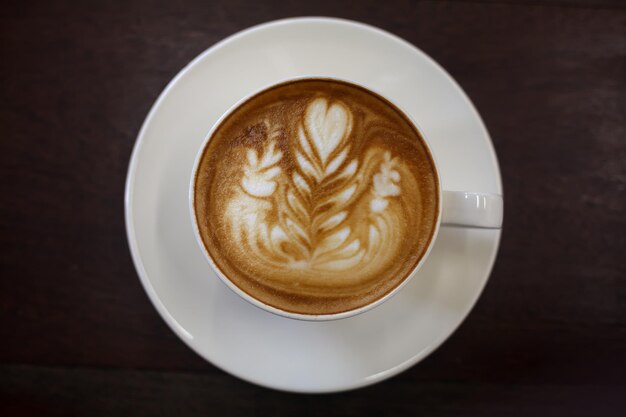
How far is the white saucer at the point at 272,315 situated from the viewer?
99 centimetres

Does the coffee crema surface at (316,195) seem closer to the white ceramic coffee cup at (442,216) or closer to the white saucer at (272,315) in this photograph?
the white ceramic coffee cup at (442,216)

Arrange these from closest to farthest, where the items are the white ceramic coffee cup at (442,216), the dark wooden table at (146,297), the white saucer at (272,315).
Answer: the white ceramic coffee cup at (442,216) < the white saucer at (272,315) < the dark wooden table at (146,297)

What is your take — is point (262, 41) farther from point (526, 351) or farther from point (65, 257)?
point (526, 351)

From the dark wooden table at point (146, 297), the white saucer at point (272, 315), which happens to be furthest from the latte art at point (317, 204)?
the dark wooden table at point (146, 297)

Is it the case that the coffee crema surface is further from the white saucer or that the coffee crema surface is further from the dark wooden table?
the dark wooden table

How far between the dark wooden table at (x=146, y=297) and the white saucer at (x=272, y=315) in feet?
0.72

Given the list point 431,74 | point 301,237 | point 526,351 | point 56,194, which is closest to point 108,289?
point 56,194

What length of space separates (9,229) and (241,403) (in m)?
0.71

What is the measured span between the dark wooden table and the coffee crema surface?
1.27 ft

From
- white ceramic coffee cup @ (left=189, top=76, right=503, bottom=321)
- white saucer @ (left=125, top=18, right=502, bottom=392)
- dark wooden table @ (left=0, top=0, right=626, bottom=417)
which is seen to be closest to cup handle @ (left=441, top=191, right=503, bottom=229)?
white ceramic coffee cup @ (left=189, top=76, right=503, bottom=321)

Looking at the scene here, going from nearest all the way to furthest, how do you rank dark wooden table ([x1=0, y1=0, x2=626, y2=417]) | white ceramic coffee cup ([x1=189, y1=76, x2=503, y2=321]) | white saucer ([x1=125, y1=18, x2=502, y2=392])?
white ceramic coffee cup ([x1=189, y1=76, x2=503, y2=321]), white saucer ([x1=125, y1=18, x2=502, y2=392]), dark wooden table ([x1=0, y1=0, x2=626, y2=417])

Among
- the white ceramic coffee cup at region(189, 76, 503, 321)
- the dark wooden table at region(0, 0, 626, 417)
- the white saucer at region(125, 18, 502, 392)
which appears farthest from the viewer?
the dark wooden table at region(0, 0, 626, 417)

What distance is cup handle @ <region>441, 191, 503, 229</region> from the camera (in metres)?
0.87

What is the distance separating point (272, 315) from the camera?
3.31 ft
